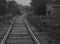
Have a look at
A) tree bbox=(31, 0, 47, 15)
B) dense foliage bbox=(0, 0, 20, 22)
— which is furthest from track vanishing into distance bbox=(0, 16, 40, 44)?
tree bbox=(31, 0, 47, 15)

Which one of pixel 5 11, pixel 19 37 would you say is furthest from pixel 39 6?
pixel 19 37

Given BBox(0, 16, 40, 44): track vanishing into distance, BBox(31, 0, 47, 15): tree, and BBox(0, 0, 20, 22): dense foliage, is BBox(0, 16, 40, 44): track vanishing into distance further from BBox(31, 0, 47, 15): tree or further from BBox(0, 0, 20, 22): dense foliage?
BBox(31, 0, 47, 15): tree

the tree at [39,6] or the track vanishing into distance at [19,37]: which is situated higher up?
the track vanishing into distance at [19,37]

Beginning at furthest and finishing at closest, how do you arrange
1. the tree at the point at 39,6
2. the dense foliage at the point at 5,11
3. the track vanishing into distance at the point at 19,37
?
the tree at the point at 39,6 → the dense foliage at the point at 5,11 → the track vanishing into distance at the point at 19,37

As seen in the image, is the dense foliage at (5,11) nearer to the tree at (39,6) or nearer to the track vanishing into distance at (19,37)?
the tree at (39,6)

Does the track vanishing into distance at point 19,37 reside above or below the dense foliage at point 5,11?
above

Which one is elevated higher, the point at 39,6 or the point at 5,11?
the point at 39,6

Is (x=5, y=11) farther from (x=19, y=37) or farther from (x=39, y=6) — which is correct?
(x=19, y=37)

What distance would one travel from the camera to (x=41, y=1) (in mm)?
38812

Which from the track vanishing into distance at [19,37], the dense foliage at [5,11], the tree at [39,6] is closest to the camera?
the track vanishing into distance at [19,37]

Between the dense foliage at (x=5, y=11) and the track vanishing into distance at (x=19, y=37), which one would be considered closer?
the track vanishing into distance at (x=19, y=37)

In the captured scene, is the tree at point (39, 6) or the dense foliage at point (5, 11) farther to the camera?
the tree at point (39, 6)

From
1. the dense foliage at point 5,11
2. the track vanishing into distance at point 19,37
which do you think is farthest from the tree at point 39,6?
the track vanishing into distance at point 19,37

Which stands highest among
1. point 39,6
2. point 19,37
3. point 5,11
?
point 19,37
